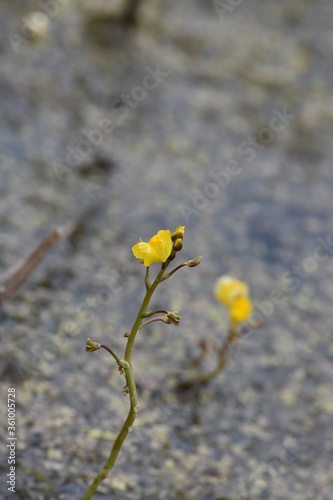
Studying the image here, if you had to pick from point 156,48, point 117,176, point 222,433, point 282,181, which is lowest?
point 222,433

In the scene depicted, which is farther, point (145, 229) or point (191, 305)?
point (145, 229)

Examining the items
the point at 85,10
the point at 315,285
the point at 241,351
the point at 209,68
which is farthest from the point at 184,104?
the point at 241,351

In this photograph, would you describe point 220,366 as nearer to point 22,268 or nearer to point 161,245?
point 22,268

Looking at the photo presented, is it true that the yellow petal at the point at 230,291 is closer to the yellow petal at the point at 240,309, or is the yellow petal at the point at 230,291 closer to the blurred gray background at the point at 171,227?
the yellow petal at the point at 240,309

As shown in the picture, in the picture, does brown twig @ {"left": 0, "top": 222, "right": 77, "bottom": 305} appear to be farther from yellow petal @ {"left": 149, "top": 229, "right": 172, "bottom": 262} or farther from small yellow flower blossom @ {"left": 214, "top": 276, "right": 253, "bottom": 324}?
yellow petal @ {"left": 149, "top": 229, "right": 172, "bottom": 262}

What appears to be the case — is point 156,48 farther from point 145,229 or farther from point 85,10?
point 145,229

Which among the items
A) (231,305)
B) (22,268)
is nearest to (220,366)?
(231,305)

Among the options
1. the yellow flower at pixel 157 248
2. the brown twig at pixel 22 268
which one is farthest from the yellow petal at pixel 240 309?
the yellow flower at pixel 157 248
